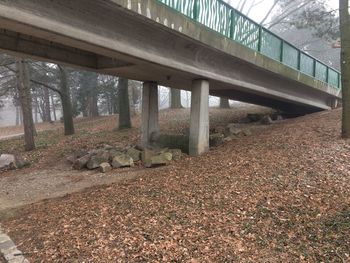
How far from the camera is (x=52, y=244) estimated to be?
16.6 feet

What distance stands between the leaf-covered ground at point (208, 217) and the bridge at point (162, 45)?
2.97 m

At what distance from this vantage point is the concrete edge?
186 inches

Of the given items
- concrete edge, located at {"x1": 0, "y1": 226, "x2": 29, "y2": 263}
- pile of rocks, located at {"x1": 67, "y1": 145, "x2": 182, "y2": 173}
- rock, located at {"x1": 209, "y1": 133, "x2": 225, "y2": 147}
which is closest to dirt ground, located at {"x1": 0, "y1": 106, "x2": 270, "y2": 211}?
pile of rocks, located at {"x1": 67, "y1": 145, "x2": 182, "y2": 173}

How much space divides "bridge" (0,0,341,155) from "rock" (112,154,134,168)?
76.5 inches

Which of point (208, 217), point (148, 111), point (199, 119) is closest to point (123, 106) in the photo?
point (148, 111)

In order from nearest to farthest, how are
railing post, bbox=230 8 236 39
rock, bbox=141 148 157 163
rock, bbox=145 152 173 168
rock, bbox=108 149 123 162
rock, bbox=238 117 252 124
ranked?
rock, bbox=145 152 173 168 → rock, bbox=141 148 157 163 → rock, bbox=108 149 123 162 → railing post, bbox=230 8 236 39 → rock, bbox=238 117 252 124

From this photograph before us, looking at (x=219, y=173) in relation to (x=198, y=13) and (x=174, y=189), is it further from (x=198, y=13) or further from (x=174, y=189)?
(x=198, y=13)

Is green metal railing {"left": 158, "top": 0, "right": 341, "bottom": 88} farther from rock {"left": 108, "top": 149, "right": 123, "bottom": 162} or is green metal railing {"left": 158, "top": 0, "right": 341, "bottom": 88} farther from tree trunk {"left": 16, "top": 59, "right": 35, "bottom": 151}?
tree trunk {"left": 16, "top": 59, "right": 35, "bottom": 151}

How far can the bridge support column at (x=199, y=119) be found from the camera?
10617 mm

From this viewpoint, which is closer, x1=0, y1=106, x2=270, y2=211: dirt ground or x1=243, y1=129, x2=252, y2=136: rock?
x1=0, y1=106, x2=270, y2=211: dirt ground

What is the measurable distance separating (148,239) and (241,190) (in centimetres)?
246

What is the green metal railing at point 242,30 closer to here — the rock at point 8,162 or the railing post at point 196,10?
the railing post at point 196,10

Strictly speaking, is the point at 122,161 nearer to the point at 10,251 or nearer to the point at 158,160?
the point at 158,160

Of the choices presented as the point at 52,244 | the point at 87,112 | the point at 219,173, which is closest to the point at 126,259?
the point at 52,244
